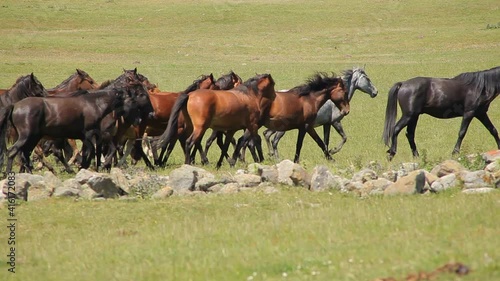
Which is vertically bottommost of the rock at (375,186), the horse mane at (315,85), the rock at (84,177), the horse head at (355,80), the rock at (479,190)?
the horse head at (355,80)

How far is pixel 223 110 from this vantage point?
18.3 meters

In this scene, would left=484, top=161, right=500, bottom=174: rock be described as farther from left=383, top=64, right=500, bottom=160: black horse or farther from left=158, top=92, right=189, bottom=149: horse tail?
left=158, top=92, right=189, bottom=149: horse tail

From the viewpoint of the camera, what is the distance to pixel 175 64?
4634cm

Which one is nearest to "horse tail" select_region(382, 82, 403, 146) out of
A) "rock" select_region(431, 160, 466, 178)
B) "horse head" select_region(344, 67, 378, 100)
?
"horse head" select_region(344, 67, 378, 100)

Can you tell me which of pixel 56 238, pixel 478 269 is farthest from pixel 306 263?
pixel 56 238

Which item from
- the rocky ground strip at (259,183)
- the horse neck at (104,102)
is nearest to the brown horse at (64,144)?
the horse neck at (104,102)

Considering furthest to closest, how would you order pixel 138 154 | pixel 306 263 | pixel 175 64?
pixel 175 64, pixel 138 154, pixel 306 263

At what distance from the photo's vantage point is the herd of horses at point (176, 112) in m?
16.5

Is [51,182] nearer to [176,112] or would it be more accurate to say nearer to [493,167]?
[176,112]

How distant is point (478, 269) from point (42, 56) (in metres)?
43.7

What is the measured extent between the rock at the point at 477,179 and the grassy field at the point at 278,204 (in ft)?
3.37

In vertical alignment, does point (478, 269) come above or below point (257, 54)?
above

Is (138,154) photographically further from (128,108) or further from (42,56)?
(42,56)

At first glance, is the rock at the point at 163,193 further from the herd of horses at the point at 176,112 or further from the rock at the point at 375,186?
the herd of horses at the point at 176,112
